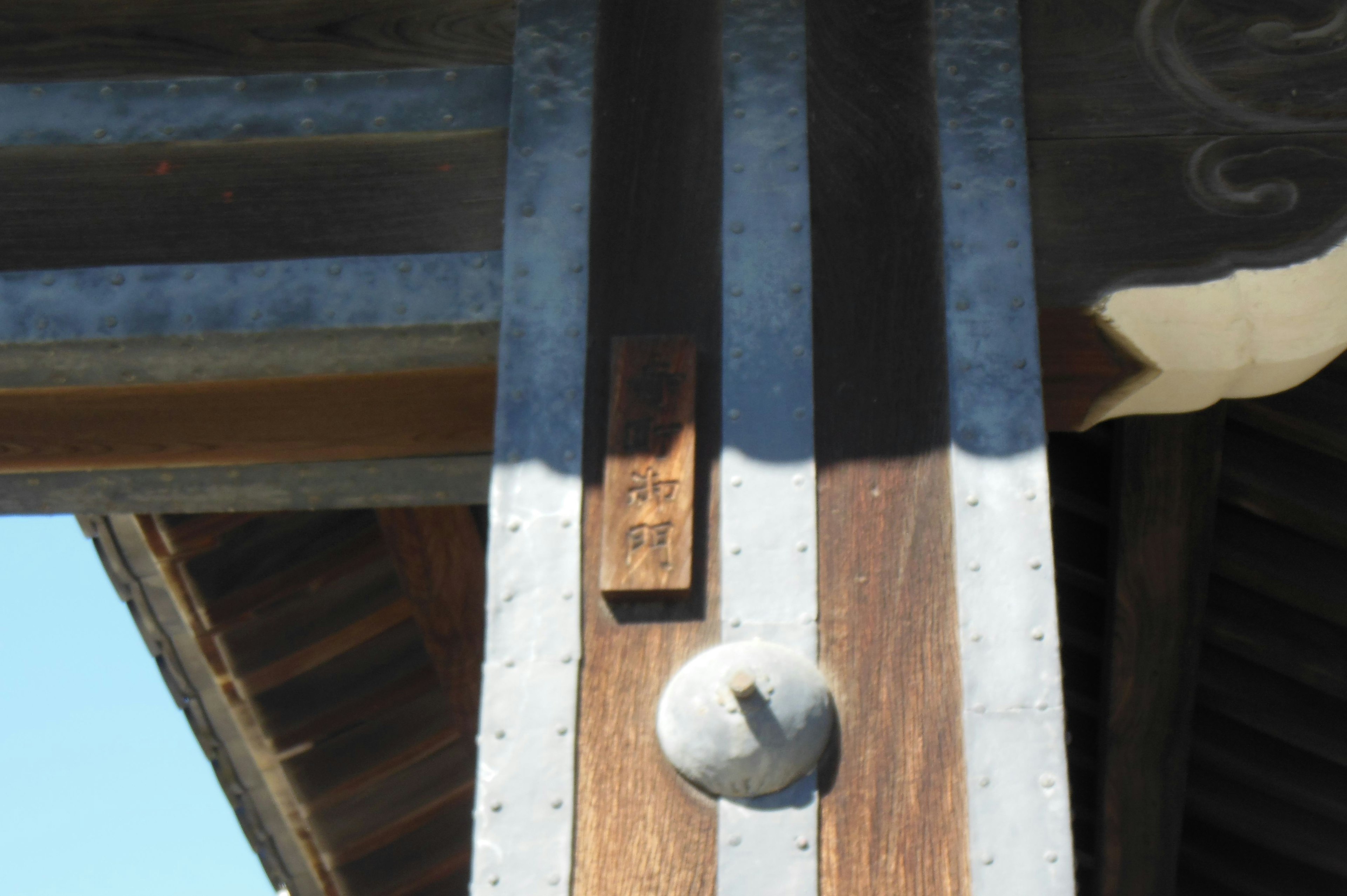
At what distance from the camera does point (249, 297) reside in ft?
6.29

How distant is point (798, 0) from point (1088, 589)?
1834 millimetres

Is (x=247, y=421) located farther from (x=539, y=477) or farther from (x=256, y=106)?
(x=539, y=477)

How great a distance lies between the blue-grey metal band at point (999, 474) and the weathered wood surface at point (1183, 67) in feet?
0.21

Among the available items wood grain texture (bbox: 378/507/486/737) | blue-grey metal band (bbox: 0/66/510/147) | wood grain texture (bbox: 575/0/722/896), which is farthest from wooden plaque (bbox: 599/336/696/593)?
wood grain texture (bbox: 378/507/486/737)

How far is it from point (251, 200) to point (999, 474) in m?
1.10

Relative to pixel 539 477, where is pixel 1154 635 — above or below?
above

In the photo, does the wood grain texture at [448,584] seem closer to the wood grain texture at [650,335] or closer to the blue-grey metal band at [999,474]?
the wood grain texture at [650,335]

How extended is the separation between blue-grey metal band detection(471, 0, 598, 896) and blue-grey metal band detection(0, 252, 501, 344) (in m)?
0.09

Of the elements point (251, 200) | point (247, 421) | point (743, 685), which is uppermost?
point (251, 200)

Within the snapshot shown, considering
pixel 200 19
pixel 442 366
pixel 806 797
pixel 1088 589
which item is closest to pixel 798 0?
pixel 442 366

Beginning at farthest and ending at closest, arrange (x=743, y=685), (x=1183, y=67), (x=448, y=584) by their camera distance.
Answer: (x=448, y=584), (x=1183, y=67), (x=743, y=685)

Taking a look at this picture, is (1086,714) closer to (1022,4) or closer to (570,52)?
(1022,4)

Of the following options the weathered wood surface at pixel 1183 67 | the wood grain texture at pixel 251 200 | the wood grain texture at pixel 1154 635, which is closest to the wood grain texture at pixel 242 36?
the wood grain texture at pixel 251 200

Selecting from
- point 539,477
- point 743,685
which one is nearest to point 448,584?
point 539,477
